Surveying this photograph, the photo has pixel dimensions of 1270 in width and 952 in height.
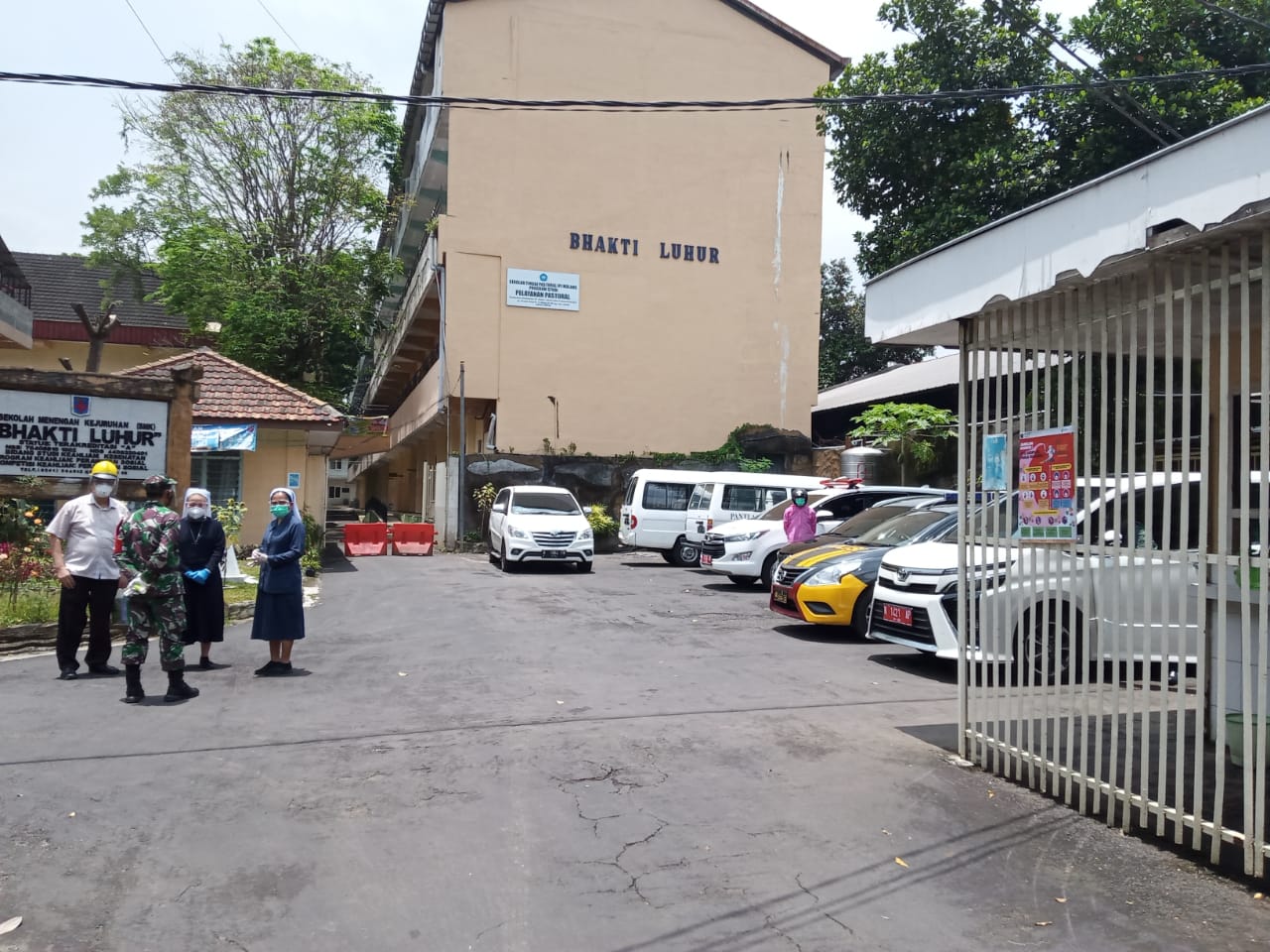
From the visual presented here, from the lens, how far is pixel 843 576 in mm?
10938

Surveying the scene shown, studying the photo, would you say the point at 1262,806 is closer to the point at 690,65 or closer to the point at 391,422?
the point at 690,65

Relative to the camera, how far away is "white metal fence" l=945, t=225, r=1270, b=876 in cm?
438

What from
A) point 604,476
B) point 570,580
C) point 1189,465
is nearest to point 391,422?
point 604,476

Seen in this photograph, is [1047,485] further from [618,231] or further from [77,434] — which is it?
[618,231]

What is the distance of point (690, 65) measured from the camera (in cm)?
2830

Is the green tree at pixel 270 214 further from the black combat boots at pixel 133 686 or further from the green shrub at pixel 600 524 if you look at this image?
the black combat boots at pixel 133 686

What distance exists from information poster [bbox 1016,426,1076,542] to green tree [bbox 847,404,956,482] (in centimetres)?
1750

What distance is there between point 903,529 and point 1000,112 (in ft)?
42.3

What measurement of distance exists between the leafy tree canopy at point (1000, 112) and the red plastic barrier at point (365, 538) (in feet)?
43.6

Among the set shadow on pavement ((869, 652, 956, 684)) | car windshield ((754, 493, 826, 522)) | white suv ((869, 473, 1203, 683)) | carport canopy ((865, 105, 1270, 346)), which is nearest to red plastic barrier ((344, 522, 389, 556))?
car windshield ((754, 493, 826, 522))

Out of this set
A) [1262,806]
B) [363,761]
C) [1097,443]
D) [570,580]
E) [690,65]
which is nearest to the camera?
[1262,806]

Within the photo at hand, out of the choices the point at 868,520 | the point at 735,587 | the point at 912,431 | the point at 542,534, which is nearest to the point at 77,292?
the point at 542,534

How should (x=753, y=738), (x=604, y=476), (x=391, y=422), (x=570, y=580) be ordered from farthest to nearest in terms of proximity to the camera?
(x=391, y=422) → (x=604, y=476) → (x=570, y=580) → (x=753, y=738)

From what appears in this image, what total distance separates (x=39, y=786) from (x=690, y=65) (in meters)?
27.0
